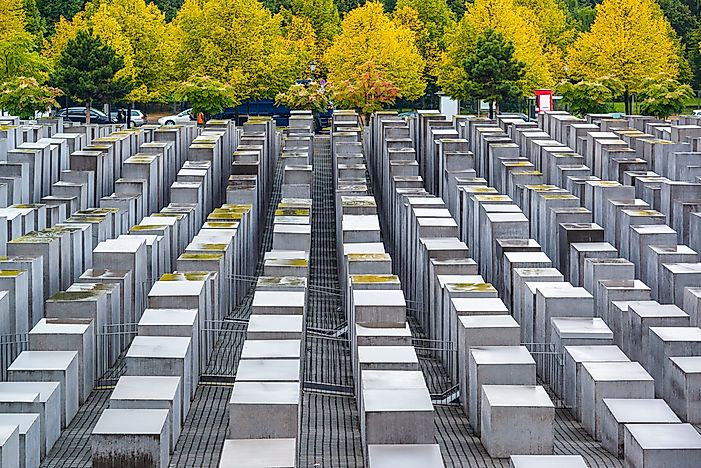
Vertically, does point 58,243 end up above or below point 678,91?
below

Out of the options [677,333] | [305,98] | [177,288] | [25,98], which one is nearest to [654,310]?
[677,333]

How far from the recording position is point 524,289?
28.4m

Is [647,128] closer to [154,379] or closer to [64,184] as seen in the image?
[64,184]

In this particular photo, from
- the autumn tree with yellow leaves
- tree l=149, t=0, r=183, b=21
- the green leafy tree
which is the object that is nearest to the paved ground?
the green leafy tree

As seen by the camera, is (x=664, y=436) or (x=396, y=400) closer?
(x=664, y=436)

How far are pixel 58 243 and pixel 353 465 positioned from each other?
12.7m

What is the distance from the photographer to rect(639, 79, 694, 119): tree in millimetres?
64125

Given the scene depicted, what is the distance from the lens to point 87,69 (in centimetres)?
6838

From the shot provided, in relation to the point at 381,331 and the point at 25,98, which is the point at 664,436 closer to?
the point at 381,331

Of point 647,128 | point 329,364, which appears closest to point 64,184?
point 329,364

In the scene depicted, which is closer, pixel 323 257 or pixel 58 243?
pixel 58 243

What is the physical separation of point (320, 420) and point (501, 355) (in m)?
3.68

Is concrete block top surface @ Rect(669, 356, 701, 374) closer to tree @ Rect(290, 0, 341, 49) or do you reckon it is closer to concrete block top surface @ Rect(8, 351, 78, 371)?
concrete block top surface @ Rect(8, 351, 78, 371)

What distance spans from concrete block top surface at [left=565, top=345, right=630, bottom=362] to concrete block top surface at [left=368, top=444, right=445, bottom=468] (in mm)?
6279
